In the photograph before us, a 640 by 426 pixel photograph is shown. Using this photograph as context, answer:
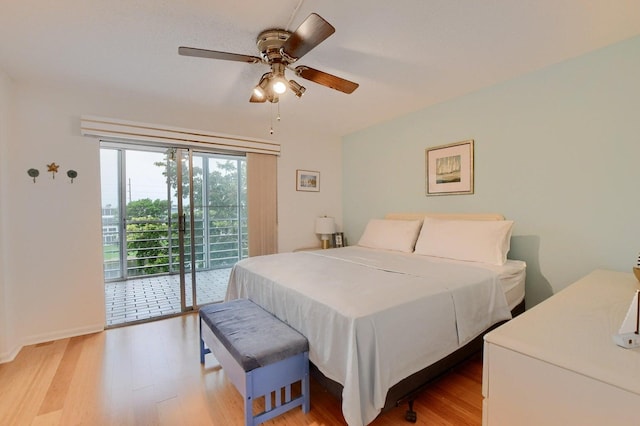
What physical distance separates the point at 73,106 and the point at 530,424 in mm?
3824

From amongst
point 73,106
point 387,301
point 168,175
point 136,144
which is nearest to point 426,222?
point 387,301

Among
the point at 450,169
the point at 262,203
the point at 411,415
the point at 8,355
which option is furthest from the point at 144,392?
the point at 450,169

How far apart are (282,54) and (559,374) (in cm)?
197

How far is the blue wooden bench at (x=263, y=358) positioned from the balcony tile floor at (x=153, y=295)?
1750 millimetres

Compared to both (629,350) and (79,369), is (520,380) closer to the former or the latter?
(629,350)

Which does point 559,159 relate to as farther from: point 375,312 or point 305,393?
point 305,393

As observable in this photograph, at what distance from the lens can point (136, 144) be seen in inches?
119

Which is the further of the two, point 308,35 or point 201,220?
point 201,220

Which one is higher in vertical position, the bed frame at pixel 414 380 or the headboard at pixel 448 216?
the headboard at pixel 448 216

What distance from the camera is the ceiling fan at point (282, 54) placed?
1474mm

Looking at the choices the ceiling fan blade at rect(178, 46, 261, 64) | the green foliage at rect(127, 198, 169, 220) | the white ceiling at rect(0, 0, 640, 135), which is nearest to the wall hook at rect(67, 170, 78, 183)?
the white ceiling at rect(0, 0, 640, 135)

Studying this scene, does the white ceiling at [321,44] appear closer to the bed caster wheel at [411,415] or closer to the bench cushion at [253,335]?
the bench cushion at [253,335]

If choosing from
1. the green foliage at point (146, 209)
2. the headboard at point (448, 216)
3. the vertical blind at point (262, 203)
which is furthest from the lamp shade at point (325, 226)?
the green foliage at point (146, 209)

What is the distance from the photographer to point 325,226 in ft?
13.3
